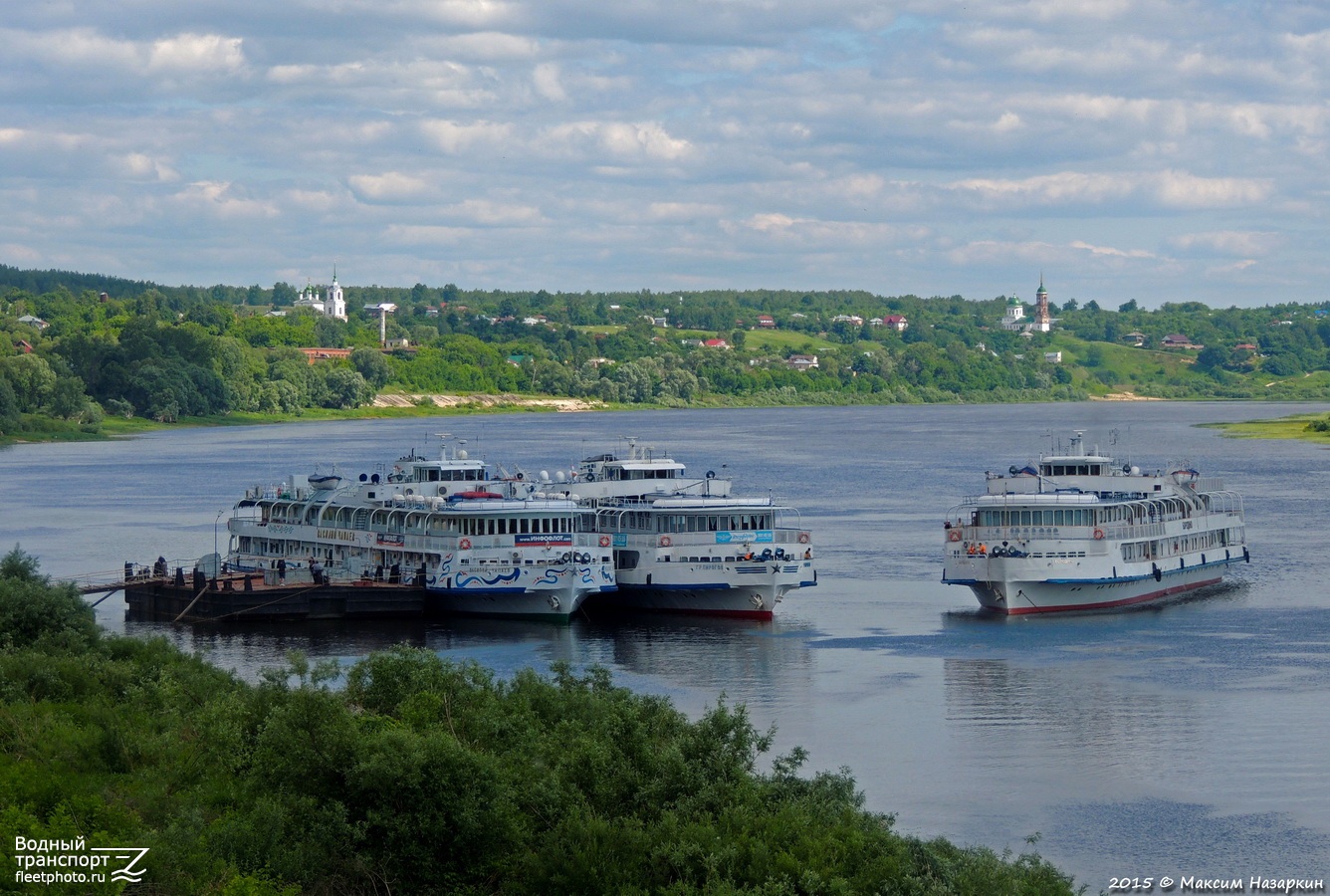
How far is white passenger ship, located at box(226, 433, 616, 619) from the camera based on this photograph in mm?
66562

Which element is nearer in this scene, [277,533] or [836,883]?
[836,883]

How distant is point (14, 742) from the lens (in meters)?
35.5

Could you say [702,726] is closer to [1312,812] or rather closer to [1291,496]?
[1312,812]

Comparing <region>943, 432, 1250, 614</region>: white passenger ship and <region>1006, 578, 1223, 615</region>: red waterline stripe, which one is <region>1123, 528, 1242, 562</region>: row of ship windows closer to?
<region>943, 432, 1250, 614</region>: white passenger ship

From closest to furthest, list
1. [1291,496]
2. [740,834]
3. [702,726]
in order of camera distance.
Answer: [740,834]
[702,726]
[1291,496]

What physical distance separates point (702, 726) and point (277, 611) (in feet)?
124

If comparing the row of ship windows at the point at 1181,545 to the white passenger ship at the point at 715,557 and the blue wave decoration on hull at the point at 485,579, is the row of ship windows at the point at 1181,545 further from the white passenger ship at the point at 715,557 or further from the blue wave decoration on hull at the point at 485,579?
the blue wave decoration on hull at the point at 485,579

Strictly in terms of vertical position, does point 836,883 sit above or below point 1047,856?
above

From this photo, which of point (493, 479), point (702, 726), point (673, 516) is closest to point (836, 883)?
point (702, 726)

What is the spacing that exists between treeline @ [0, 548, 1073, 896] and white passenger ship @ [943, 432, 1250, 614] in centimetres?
3314

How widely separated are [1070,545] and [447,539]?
2323cm

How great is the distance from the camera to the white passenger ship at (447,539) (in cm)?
6656

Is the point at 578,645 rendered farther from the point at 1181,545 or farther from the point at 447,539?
the point at 1181,545

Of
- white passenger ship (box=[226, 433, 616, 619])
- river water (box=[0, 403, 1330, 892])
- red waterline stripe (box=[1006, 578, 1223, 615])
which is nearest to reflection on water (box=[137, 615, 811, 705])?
river water (box=[0, 403, 1330, 892])
